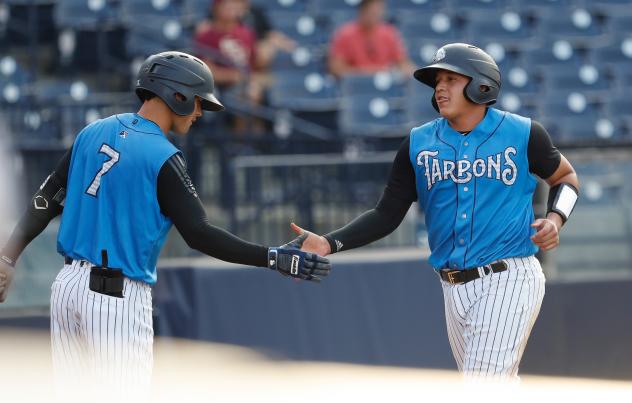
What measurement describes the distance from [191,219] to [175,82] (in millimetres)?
576

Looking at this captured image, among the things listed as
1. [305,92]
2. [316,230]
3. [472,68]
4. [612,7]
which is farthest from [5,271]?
[612,7]

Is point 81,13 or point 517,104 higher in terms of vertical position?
point 81,13

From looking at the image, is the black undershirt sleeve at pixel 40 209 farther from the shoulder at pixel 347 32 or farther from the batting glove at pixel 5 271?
the shoulder at pixel 347 32

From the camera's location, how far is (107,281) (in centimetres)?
493

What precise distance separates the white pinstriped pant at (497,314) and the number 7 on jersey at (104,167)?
1.64 meters

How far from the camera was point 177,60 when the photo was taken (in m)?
5.18

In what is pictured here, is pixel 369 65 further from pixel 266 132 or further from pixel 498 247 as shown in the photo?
pixel 498 247

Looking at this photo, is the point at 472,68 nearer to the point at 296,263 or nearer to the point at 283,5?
the point at 296,263

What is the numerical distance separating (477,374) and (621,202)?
3.90 meters

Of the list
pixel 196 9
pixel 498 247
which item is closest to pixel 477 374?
pixel 498 247

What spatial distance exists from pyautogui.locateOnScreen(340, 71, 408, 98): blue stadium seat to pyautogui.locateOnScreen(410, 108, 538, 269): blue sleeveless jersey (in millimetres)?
6770

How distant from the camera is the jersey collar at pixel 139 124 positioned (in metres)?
5.03

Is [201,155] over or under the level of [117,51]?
under

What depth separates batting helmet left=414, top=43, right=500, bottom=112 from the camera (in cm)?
547
